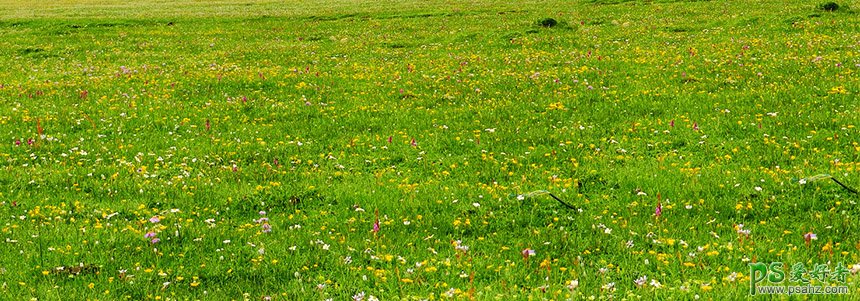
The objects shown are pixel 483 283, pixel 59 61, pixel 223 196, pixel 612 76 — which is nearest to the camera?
pixel 483 283

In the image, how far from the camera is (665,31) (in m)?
30.2

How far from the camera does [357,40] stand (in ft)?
109

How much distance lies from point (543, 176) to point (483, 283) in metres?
4.10

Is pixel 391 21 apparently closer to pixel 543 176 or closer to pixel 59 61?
pixel 59 61

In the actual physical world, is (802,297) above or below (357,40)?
above

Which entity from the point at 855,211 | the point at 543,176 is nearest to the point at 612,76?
the point at 543,176

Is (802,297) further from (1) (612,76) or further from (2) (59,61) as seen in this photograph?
(2) (59,61)

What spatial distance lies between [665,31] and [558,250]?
24.1 m

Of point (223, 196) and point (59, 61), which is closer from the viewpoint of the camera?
point (223, 196)

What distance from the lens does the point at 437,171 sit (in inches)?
474

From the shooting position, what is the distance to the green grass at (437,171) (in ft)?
25.5

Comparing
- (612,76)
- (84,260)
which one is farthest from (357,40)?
(84,260)

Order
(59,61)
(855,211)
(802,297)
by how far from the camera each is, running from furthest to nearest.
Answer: (59,61), (855,211), (802,297)

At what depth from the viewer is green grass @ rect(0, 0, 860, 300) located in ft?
25.5
